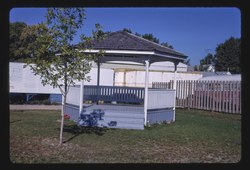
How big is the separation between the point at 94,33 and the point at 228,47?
64698 millimetres

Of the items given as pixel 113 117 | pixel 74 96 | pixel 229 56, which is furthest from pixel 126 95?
pixel 229 56

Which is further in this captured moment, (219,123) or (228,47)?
(228,47)

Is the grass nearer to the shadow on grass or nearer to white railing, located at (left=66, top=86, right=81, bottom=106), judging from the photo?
the shadow on grass

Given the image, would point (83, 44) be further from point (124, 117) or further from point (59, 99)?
point (59, 99)

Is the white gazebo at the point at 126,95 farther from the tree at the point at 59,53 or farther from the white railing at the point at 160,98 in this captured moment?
the tree at the point at 59,53

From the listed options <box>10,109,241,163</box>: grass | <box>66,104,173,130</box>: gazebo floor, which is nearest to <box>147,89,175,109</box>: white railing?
<box>66,104,173,130</box>: gazebo floor

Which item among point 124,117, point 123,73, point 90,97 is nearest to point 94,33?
point 124,117

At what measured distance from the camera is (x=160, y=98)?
51.1ft

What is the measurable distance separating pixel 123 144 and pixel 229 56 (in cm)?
6335

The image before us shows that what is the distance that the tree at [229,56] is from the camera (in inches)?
2638

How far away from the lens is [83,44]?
31.8 feet

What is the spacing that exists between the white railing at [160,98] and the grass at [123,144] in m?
1.14

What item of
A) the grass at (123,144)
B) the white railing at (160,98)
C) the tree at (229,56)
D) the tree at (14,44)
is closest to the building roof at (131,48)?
the white railing at (160,98)
